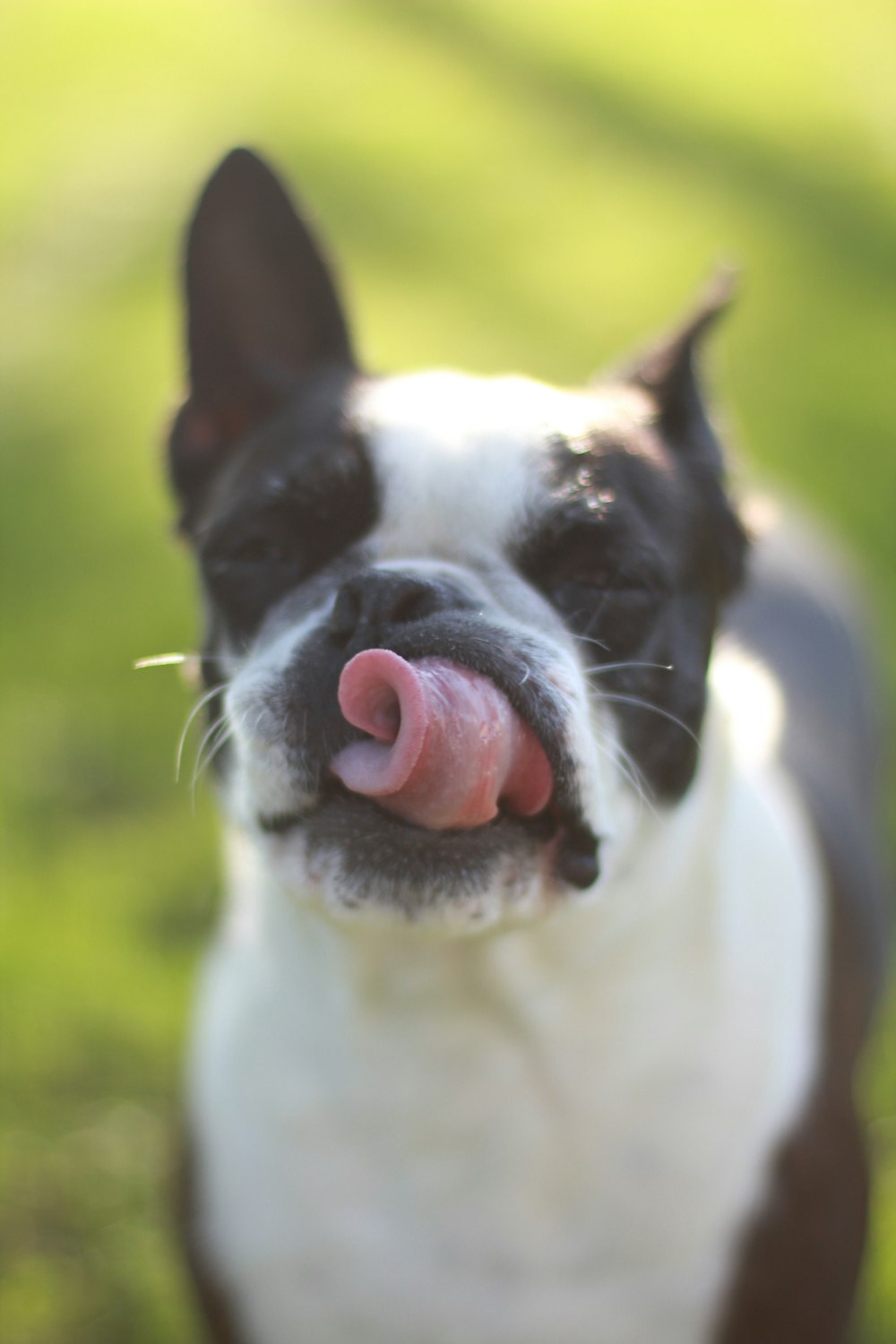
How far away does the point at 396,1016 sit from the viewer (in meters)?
2.58

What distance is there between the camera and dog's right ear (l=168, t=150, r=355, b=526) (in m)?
2.85

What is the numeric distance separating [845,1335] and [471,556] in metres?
1.64

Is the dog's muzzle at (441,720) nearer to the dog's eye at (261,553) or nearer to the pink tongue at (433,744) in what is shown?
the pink tongue at (433,744)

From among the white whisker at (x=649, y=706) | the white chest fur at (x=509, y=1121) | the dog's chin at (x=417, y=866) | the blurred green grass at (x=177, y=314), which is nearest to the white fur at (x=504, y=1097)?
the white chest fur at (x=509, y=1121)

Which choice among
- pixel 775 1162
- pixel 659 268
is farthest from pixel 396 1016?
pixel 659 268

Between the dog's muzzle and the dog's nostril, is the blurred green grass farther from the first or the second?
the dog's nostril

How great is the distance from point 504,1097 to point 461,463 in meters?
1.04

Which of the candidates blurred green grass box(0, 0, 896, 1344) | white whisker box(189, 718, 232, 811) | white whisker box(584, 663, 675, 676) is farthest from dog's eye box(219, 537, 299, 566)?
blurred green grass box(0, 0, 896, 1344)

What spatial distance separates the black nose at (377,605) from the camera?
2.15 m

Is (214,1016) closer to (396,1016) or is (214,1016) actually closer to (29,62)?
(396,1016)

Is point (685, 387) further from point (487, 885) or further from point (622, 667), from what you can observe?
point (487, 885)

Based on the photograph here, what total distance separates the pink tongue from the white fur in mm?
357

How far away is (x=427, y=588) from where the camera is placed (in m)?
2.19

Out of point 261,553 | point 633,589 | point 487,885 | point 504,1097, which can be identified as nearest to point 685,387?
point 633,589
